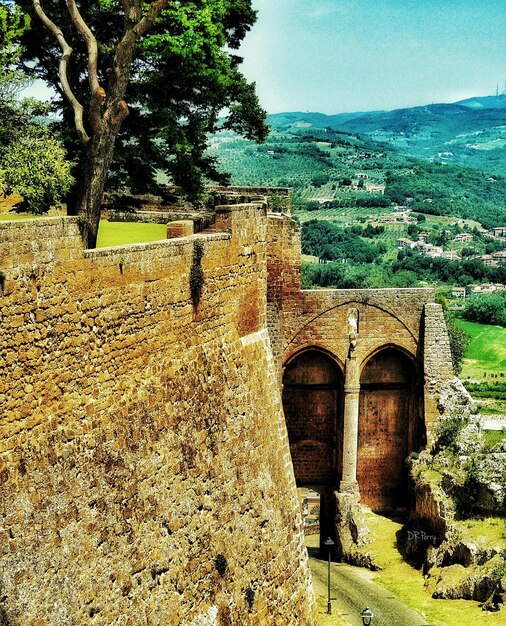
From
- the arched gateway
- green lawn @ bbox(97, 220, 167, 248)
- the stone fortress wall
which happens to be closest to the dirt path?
the arched gateway

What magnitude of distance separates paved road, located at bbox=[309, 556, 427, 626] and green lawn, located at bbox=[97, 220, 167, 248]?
9.99m

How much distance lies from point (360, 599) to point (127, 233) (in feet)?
37.0

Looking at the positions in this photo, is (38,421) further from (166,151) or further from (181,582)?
(166,151)

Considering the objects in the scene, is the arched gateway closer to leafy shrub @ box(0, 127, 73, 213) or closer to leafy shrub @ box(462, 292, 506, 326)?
leafy shrub @ box(0, 127, 73, 213)

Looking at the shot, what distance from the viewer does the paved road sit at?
20.4m

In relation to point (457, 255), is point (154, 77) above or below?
above

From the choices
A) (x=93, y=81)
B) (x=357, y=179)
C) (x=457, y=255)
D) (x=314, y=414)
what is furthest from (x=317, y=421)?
(x=357, y=179)

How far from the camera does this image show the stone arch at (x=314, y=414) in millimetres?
25328

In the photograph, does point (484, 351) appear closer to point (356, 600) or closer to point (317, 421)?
point (317, 421)

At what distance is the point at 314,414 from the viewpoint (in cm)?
2573

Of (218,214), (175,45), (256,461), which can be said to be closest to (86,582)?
(256,461)

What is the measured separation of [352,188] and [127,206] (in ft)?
327

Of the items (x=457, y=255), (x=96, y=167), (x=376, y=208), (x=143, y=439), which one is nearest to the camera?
(x=143, y=439)

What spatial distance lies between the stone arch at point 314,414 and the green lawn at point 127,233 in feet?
31.1
